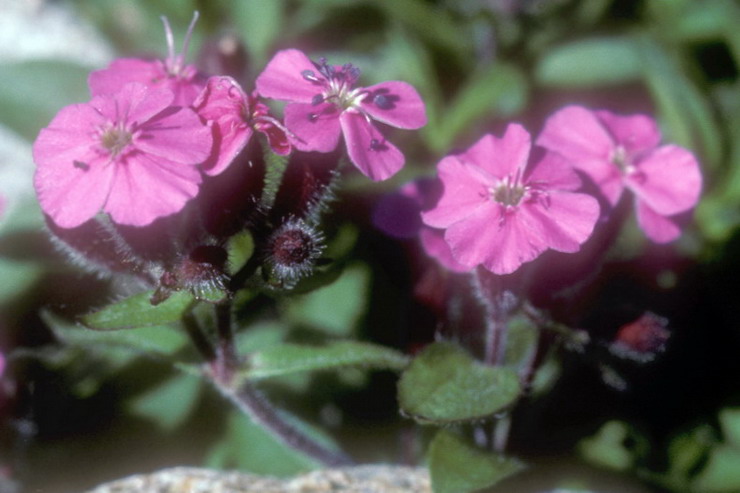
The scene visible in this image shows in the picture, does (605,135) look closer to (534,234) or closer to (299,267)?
(534,234)

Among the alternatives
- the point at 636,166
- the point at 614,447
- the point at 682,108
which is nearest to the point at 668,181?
the point at 636,166

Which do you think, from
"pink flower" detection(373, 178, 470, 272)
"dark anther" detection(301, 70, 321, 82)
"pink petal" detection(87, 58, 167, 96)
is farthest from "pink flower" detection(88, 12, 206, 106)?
"pink flower" detection(373, 178, 470, 272)

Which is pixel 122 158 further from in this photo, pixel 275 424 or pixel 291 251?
pixel 275 424

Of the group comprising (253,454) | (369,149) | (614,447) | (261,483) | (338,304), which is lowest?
(614,447)

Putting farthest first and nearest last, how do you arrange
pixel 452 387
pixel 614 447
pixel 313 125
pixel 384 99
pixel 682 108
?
pixel 682 108, pixel 614 447, pixel 452 387, pixel 384 99, pixel 313 125

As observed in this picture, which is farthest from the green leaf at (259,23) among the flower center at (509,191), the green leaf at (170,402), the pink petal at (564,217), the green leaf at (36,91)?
the pink petal at (564,217)

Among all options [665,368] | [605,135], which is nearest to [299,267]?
[605,135]

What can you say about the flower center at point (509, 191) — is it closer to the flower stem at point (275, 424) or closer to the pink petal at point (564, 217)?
the pink petal at point (564, 217)
